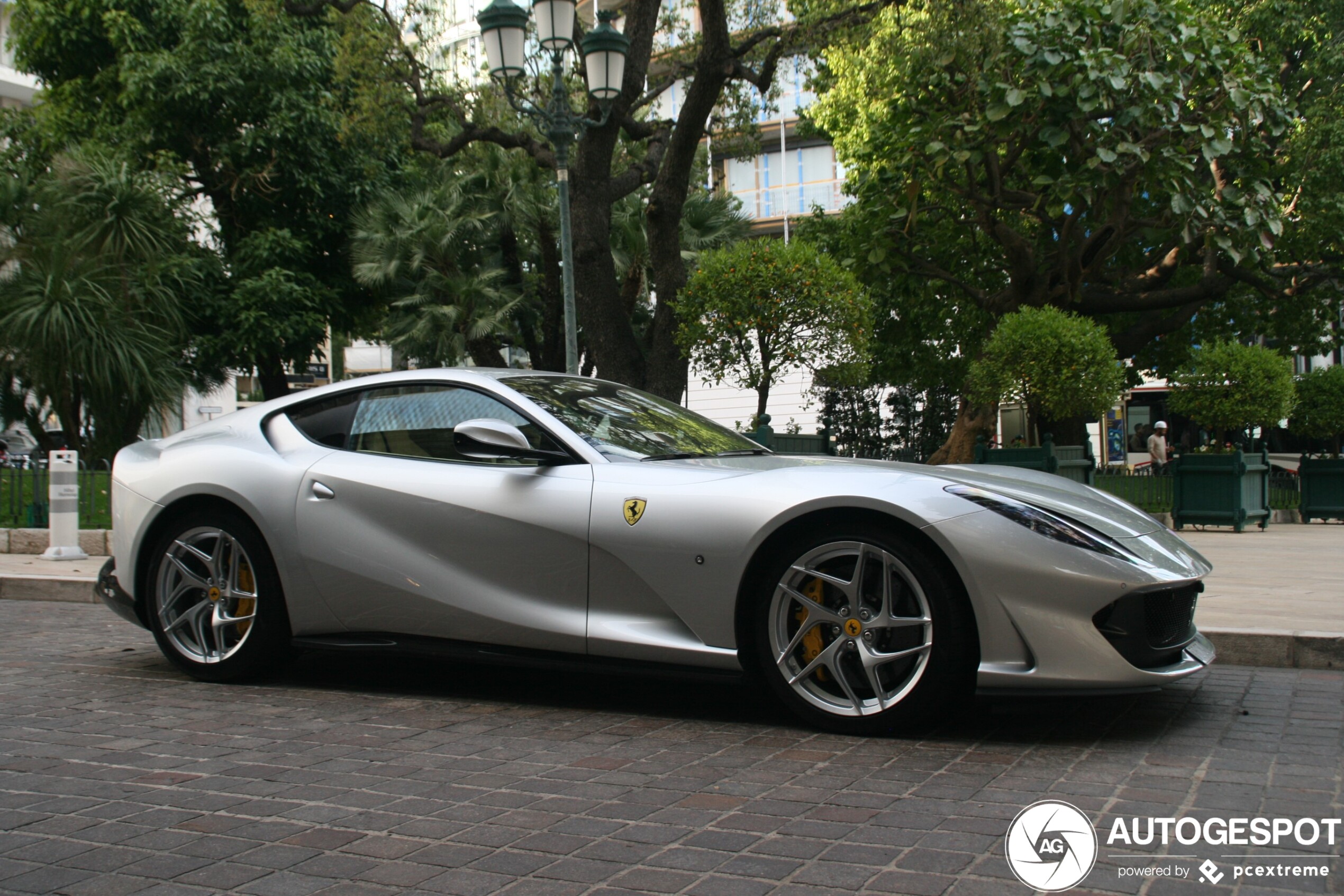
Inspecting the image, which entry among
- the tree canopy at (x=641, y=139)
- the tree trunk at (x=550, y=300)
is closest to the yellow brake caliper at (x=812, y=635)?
the tree canopy at (x=641, y=139)

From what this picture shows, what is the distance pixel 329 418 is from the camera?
201 inches

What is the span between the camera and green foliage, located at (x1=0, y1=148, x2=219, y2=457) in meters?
Answer: 13.5

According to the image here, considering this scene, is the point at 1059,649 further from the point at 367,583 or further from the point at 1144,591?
the point at 367,583

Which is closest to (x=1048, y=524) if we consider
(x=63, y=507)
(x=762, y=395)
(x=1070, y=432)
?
(x=762, y=395)

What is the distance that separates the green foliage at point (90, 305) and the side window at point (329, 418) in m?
9.68

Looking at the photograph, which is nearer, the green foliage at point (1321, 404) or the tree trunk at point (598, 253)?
the tree trunk at point (598, 253)

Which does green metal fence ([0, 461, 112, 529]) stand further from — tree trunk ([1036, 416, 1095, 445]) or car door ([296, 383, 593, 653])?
tree trunk ([1036, 416, 1095, 445])

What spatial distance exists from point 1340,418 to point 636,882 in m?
19.3

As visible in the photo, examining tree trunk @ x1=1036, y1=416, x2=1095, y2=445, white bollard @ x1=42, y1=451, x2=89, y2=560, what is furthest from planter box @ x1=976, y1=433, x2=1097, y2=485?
white bollard @ x1=42, y1=451, x2=89, y2=560

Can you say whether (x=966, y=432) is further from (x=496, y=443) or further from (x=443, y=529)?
(x=496, y=443)

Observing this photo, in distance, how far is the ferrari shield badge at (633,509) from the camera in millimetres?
4164

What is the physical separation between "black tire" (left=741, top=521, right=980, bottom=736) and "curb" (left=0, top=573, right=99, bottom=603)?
6610 mm

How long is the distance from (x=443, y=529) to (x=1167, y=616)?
265 cm

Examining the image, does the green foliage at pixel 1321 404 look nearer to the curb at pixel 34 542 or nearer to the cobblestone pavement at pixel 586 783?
the cobblestone pavement at pixel 586 783
